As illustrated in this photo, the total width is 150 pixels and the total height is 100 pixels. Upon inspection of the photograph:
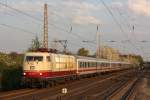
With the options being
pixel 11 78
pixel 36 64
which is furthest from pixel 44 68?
pixel 11 78

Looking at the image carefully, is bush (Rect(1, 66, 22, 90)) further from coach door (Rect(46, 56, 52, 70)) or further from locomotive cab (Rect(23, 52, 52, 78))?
coach door (Rect(46, 56, 52, 70))

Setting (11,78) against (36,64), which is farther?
(11,78)

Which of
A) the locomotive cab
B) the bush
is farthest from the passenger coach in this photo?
the bush

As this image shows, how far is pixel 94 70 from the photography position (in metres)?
64.2

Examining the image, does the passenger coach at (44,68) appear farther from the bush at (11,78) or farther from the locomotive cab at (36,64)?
the bush at (11,78)

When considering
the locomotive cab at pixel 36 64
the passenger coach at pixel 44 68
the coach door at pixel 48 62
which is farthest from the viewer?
the coach door at pixel 48 62

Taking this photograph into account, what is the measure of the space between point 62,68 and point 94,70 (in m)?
24.9

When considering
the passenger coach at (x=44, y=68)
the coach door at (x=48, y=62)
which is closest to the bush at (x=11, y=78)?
the passenger coach at (x=44, y=68)

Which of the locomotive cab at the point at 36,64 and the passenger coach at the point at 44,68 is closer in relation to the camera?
the passenger coach at the point at 44,68

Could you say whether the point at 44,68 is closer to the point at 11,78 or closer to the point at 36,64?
the point at 36,64

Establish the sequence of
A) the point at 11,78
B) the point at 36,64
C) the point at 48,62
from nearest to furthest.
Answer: the point at 36,64 < the point at 48,62 < the point at 11,78

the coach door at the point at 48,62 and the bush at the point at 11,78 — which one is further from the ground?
the coach door at the point at 48,62

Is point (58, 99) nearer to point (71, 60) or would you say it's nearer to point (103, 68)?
point (71, 60)

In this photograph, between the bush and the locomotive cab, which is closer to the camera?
the locomotive cab
